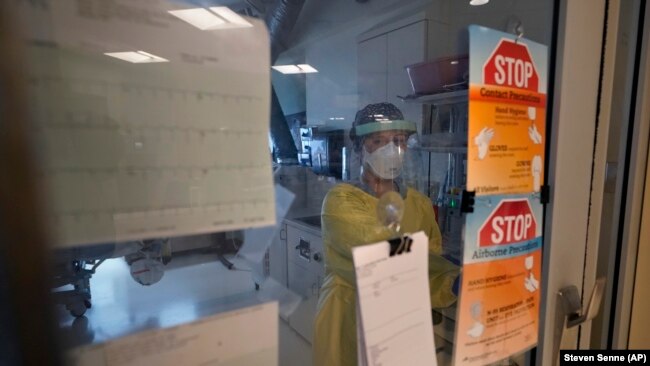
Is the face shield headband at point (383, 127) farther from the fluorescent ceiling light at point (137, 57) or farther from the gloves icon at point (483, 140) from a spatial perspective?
the fluorescent ceiling light at point (137, 57)

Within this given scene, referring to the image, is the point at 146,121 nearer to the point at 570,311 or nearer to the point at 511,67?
the point at 511,67

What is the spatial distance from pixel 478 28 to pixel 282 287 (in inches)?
22.4

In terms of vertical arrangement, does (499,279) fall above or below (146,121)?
below

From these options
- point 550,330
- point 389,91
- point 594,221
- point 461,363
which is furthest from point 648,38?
point 461,363

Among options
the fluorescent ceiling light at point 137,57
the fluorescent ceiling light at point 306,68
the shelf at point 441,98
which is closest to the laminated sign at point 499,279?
the shelf at point 441,98

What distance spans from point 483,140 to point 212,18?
18.6 inches

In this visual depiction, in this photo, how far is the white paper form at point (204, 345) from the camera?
357 millimetres

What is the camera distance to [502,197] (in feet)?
2.03

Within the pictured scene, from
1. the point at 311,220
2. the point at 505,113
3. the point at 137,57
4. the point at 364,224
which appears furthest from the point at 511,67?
the point at 137,57

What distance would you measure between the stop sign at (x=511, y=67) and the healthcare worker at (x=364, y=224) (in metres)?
0.25

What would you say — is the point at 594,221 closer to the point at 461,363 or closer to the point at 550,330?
the point at 550,330

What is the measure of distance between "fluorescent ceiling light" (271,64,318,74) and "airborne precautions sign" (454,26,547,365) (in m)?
0.32

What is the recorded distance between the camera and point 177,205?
1.24 ft

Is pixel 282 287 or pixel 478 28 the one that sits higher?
pixel 478 28
